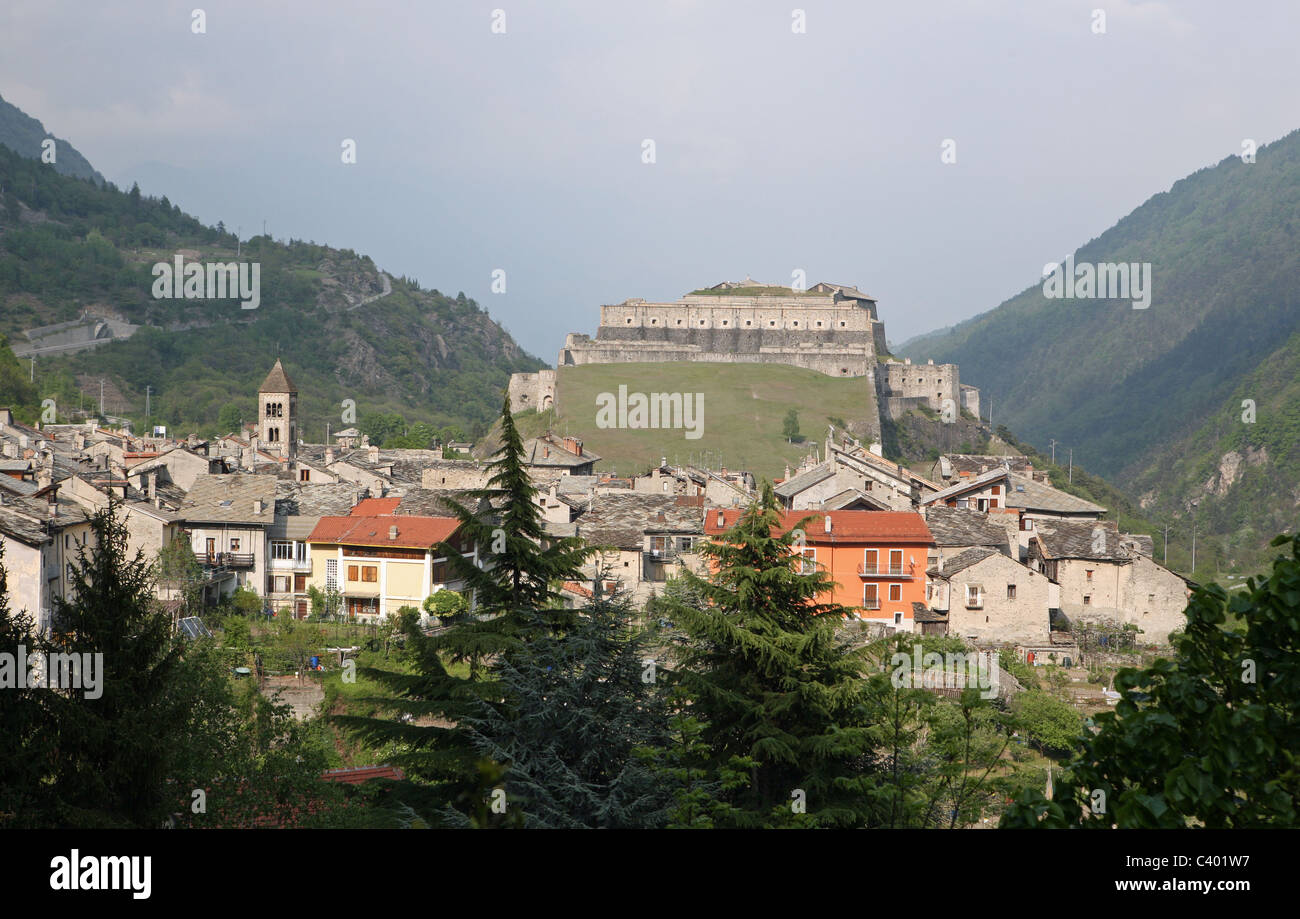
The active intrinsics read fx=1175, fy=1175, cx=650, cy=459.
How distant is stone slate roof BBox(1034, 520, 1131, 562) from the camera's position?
120 feet

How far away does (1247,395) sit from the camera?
331 feet

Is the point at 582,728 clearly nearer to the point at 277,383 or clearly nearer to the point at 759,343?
the point at 277,383

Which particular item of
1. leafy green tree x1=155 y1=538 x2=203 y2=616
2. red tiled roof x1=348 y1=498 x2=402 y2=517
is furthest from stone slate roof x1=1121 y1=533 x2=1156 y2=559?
leafy green tree x1=155 y1=538 x2=203 y2=616

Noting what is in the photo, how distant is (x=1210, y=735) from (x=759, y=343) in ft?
331

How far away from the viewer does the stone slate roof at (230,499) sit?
124ft

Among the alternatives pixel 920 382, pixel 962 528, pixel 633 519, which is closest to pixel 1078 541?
pixel 962 528

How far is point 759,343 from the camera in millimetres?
104188

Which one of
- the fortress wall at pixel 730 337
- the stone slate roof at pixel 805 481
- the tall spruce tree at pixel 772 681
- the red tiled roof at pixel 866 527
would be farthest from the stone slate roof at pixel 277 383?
A: the tall spruce tree at pixel 772 681

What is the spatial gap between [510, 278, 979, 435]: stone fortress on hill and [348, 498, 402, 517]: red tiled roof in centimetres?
5679
